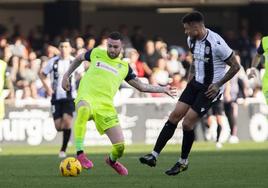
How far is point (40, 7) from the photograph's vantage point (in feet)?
110

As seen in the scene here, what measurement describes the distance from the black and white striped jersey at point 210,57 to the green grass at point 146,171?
4.78 ft

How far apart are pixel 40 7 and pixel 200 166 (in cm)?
1765

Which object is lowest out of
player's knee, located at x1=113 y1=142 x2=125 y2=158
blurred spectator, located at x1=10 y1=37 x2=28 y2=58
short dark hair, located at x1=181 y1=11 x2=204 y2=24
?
player's knee, located at x1=113 y1=142 x2=125 y2=158

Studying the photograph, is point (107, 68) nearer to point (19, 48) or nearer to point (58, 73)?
point (58, 73)

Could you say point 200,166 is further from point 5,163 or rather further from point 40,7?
point 40,7

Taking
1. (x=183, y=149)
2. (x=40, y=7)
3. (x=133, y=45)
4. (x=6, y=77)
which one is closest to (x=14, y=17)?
(x=40, y=7)

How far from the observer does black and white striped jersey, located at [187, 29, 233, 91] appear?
1480 cm

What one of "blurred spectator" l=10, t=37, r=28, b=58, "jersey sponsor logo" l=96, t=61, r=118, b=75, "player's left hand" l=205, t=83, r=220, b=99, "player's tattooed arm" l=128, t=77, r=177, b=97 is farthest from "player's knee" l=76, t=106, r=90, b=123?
"blurred spectator" l=10, t=37, r=28, b=58

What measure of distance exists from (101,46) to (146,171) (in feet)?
38.1

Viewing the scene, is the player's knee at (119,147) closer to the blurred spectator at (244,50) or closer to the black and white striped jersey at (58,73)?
the black and white striped jersey at (58,73)

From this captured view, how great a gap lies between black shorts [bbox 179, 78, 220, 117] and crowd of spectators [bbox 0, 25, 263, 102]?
10.2 meters

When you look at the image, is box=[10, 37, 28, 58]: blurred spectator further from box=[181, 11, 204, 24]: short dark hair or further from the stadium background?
box=[181, 11, 204, 24]: short dark hair

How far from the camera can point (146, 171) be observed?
52.1ft

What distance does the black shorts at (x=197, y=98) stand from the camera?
1476 cm
